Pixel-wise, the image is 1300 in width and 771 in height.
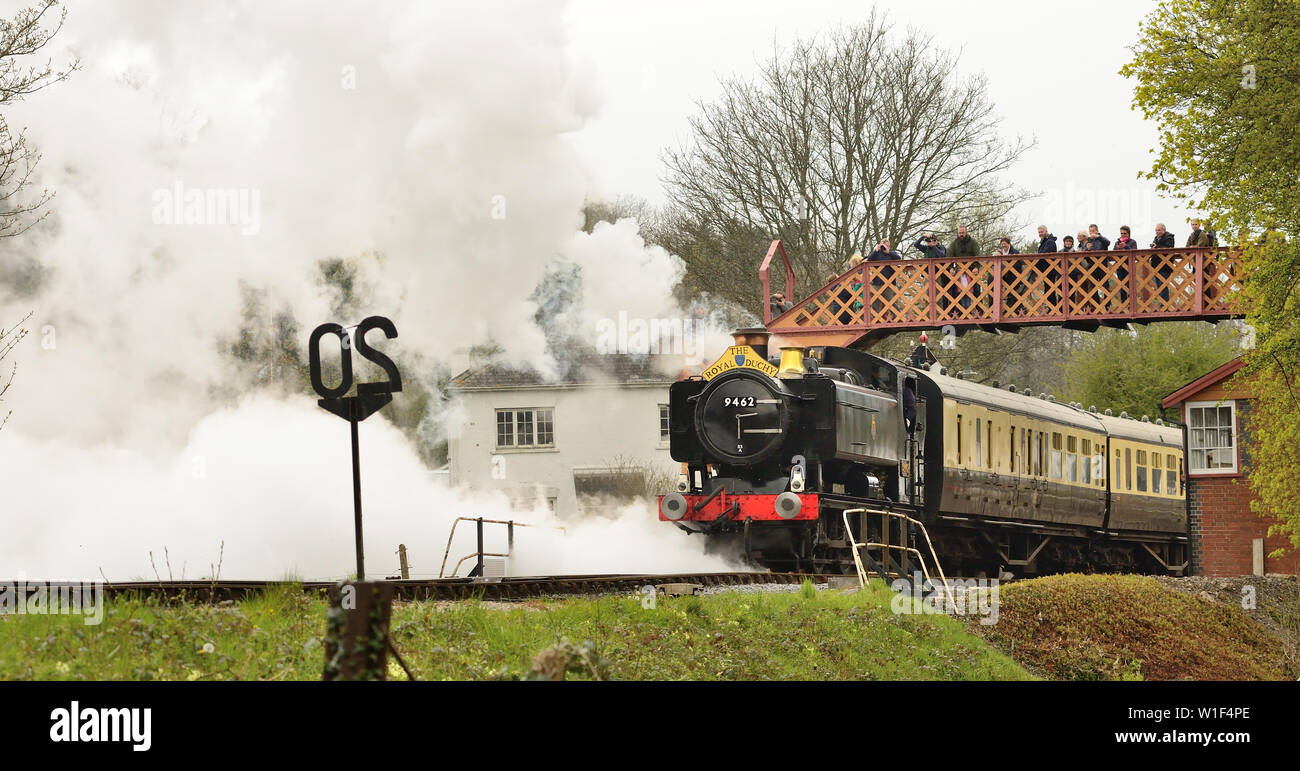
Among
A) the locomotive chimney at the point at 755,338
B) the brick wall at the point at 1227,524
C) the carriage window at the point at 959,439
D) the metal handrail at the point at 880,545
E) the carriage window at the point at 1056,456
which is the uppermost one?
the locomotive chimney at the point at 755,338

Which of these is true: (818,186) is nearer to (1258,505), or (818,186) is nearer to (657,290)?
(657,290)

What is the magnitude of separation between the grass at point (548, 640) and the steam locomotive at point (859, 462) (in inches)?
138

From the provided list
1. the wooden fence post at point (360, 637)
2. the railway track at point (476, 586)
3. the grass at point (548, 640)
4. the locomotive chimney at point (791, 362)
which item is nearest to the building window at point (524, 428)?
the locomotive chimney at point (791, 362)

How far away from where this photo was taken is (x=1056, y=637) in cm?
1565

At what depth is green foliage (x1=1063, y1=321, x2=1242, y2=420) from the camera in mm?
41375

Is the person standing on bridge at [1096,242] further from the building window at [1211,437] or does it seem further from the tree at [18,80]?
the tree at [18,80]

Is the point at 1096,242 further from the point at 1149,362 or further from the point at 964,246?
the point at 1149,362

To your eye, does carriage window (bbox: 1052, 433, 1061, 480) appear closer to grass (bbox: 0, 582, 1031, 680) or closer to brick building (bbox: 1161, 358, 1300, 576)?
brick building (bbox: 1161, 358, 1300, 576)

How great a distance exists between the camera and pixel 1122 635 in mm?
16219

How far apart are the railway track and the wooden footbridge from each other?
7.94 m

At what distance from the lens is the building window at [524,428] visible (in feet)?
130

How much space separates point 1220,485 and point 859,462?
11647 millimetres

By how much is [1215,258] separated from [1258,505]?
5036 mm
